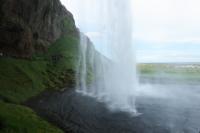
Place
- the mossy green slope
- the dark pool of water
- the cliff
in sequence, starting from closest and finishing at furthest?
the mossy green slope, the dark pool of water, the cliff

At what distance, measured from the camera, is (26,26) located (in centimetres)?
10375

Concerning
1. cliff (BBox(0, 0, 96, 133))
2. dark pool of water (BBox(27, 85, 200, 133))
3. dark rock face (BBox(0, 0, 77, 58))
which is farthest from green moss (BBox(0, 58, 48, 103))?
dark rock face (BBox(0, 0, 77, 58))

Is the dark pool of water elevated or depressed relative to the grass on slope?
depressed

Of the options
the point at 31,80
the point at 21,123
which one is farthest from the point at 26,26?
the point at 21,123

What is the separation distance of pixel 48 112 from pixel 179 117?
22314 mm

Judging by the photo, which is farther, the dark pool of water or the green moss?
the green moss

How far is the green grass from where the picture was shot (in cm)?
3997

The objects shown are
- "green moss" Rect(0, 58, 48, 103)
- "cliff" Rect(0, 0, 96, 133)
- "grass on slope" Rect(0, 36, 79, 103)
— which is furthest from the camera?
"grass on slope" Rect(0, 36, 79, 103)

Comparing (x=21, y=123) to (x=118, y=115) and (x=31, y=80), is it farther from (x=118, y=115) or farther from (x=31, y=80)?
Result: (x=31, y=80)

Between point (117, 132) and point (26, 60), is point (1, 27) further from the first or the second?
point (117, 132)

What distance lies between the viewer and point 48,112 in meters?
52.8

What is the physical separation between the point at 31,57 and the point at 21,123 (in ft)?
200

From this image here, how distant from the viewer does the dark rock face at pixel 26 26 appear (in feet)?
316

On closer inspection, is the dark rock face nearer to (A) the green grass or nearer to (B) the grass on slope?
(B) the grass on slope
